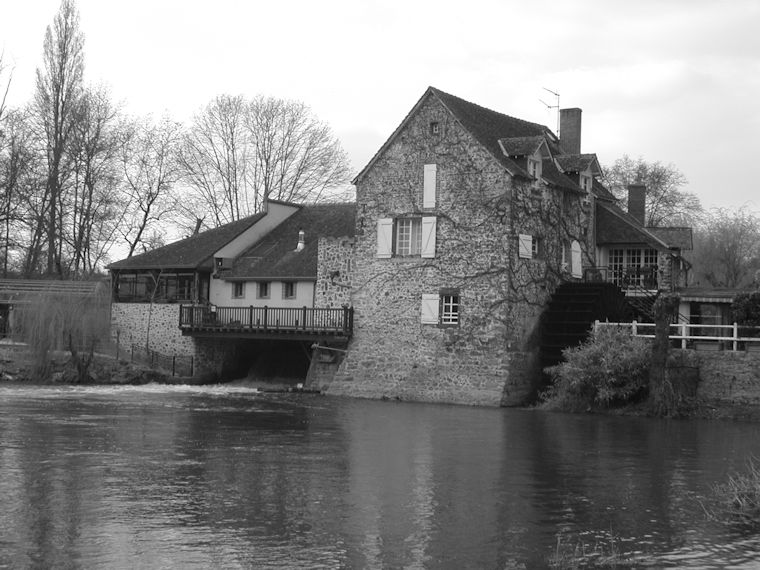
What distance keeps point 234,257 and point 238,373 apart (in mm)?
4576

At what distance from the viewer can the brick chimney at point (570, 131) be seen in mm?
41031

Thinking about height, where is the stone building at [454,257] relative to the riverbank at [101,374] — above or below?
above

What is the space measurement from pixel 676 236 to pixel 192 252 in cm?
1861

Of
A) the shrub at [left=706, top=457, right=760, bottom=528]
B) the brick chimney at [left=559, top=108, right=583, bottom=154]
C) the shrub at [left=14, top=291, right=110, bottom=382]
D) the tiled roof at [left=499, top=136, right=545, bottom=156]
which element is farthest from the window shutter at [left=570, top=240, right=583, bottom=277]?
the shrub at [left=706, top=457, right=760, bottom=528]

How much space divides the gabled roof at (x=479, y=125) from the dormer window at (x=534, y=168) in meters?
0.43

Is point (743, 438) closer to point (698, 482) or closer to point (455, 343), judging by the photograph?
point (698, 482)

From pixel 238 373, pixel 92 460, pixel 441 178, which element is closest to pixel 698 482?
pixel 92 460

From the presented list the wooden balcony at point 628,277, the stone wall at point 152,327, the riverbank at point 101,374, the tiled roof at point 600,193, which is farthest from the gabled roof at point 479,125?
the stone wall at point 152,327

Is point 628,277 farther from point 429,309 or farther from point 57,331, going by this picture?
point 57,331

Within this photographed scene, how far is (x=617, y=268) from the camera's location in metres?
36.8

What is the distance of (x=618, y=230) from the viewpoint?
3656cm

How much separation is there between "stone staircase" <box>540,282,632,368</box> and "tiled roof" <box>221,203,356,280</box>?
29.2 ft

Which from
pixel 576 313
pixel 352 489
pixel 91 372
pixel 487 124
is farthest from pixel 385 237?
pixel 352 489

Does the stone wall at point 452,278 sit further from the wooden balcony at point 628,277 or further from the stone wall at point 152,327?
the stone wall at point 152,327
